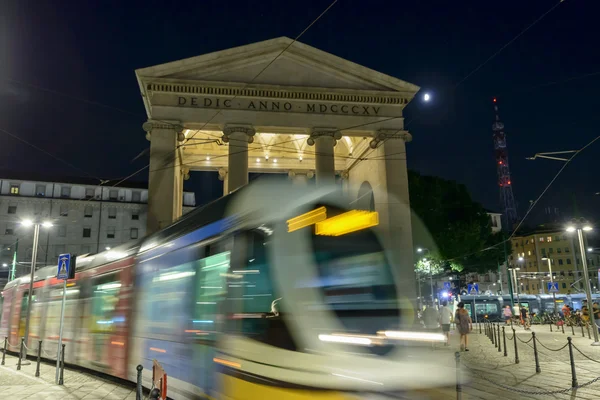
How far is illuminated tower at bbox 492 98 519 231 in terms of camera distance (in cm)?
9850

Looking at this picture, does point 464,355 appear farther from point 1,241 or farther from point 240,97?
point 1,241

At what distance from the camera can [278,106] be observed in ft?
89.4

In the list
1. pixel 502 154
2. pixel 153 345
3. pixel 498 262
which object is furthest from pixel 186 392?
pixel 502 154

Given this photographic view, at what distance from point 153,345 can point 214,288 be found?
2.85 metres

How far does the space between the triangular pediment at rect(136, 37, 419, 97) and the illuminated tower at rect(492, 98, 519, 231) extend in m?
78.0

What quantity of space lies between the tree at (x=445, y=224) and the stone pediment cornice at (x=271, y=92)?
10.5m

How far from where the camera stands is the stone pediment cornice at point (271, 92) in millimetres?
26156

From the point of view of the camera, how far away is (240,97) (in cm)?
2680

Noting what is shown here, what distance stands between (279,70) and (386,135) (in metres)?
7.16

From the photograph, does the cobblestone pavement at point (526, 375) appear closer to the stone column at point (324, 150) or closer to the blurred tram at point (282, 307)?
the blurred tram at point (282, 307)

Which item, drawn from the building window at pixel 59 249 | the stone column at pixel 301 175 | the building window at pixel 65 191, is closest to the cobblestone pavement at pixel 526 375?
the stone column at pixel 301 175

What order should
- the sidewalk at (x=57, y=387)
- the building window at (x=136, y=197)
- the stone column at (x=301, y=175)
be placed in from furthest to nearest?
1. the building window at (x=136, y=197)
2. the stone column at (x=301, y=175)
3. the sidewalk at (x=57, y=387)

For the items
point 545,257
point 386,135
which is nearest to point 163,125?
point 386,135

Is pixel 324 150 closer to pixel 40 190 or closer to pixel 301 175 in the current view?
pixel 301 175
